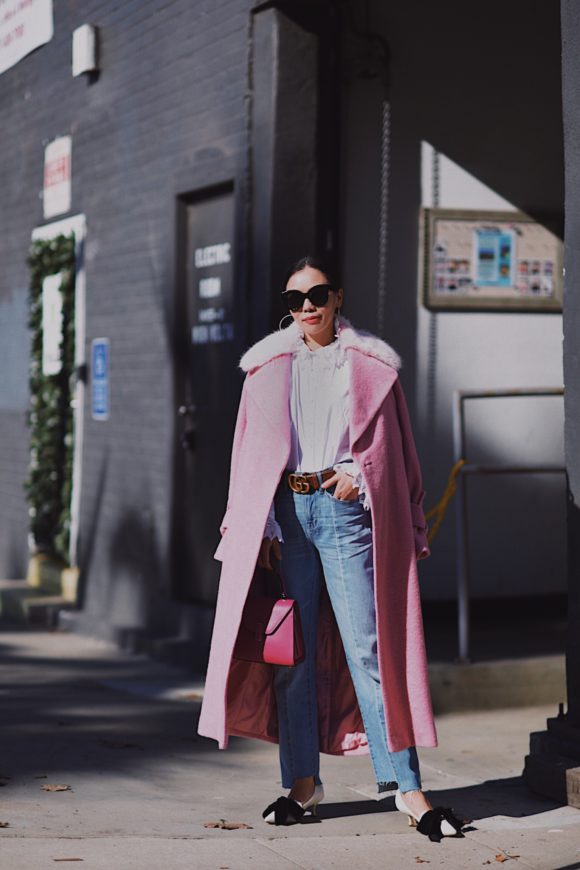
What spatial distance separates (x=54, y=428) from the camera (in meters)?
11.5

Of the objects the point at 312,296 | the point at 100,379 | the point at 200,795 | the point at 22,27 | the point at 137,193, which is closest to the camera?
the point at 312,296

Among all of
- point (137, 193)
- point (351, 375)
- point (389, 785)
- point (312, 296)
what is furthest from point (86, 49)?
point (389, 785)

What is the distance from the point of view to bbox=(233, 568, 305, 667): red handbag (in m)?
5.16

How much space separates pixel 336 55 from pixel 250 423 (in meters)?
3.78

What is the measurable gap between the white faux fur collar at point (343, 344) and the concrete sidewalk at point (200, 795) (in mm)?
1606

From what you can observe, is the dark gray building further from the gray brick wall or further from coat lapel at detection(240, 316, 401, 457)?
coat lapel at detection(240, 316, 401, 457)

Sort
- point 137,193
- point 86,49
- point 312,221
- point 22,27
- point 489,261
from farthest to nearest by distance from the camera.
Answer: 1. point 22,27
2. point 86,49
3. point 137,193
4. point 489,261
5. point 312,221

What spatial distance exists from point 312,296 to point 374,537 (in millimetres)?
838

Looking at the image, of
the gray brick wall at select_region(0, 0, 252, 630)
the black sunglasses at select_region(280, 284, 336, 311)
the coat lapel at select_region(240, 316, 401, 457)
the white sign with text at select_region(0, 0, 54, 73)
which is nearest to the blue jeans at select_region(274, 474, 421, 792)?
the coat lapel at select_region(240, 316, 401, 457)

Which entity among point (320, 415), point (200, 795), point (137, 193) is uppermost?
point (137, 193)

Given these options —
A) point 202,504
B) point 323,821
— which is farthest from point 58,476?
point 323,821

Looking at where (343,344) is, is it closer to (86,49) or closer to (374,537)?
→ (374,537)

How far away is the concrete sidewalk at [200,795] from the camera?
4973 millimetres

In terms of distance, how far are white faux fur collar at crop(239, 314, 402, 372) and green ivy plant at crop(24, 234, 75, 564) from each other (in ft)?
19.8
